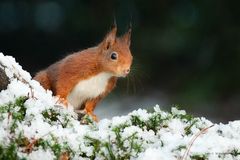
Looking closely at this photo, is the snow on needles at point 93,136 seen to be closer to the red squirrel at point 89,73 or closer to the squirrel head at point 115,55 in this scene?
the red squirrel at point 89,73

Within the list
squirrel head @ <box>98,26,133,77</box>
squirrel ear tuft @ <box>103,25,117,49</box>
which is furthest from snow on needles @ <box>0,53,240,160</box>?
squirrel ear tuft @ <box>103,25,117,49</box>

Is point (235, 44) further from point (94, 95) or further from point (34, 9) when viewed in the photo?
point (94, 95)

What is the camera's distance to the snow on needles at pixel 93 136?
246 centimetres

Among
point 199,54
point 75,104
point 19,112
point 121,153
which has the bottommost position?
point 121,153

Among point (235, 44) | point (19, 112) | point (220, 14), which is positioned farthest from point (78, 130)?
point (220, 14)

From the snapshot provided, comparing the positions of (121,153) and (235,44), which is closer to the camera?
(121,153)

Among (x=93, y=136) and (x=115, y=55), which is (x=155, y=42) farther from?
(x=93, y=136)

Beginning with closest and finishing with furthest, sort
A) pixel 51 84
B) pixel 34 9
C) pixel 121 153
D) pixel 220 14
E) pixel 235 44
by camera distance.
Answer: pixel 121 153, pixel 51 84, pixel 235 44, pixel 220 14, pixel 34 9

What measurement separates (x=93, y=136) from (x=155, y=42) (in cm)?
724

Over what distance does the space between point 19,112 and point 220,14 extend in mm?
7264

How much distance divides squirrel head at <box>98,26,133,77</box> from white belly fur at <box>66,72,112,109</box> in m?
0.10

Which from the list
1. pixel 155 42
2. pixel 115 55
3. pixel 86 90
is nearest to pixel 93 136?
pixel 86 90

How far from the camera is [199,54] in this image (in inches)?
380

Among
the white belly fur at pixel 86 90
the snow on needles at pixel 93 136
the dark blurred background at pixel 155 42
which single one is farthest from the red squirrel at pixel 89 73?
the dark blurred background at pixel 155 42
